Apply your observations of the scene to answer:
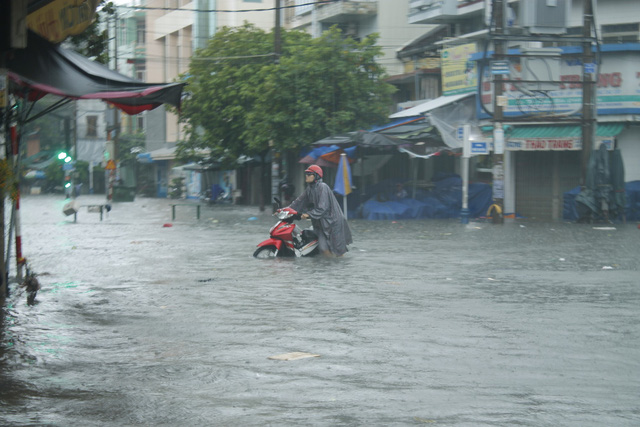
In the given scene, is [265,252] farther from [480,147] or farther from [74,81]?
[480,147]

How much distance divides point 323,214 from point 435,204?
52.8ft

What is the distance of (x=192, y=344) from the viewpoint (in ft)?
23.9

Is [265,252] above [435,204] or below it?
below

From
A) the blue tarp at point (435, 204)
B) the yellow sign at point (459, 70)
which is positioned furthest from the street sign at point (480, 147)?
the yellow sign at point (459, 70)

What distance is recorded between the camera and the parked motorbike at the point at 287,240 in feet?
49.7

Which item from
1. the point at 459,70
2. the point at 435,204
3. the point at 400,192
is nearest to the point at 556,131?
the point at 435,204

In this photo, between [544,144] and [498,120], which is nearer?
[498,120]

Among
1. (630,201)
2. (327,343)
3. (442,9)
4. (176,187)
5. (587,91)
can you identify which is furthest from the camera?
(176,187)

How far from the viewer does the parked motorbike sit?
1515 centimetres

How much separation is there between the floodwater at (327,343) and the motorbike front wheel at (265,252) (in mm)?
276

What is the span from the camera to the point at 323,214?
50.0 feet

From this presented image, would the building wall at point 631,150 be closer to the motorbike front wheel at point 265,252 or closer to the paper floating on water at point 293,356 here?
the motorbike front wheel at point 265,252

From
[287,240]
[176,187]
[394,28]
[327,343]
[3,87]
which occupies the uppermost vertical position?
[394,28]

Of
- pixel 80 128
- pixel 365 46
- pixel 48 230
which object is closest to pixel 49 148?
pixel 80 128
